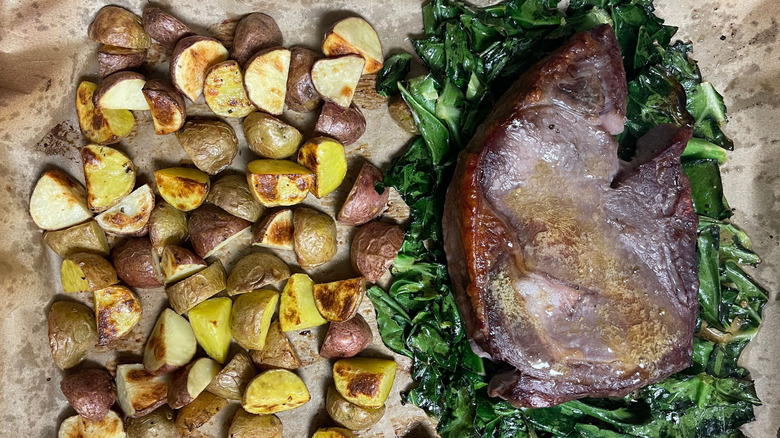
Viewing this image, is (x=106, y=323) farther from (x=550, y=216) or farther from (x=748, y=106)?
(x=748, y=106)

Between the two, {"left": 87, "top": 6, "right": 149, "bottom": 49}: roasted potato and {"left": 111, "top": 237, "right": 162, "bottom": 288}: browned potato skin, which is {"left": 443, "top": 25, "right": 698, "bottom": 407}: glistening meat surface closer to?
{"left": 111, "top": 237, "right": 162, "bottom": 288}: browned potato skin

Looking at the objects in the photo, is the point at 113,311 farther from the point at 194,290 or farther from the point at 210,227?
the point at 210,227

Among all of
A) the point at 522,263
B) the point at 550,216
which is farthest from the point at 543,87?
the point at 522,263

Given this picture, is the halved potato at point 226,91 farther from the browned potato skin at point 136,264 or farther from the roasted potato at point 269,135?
the browned potato skin at point 136,264

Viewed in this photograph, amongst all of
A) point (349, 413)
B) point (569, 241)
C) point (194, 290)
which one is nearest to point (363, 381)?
point (349, 413)

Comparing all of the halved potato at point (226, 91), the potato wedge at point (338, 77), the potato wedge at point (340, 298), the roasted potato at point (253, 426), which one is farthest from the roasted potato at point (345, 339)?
the halved potato at point (226, 91)
